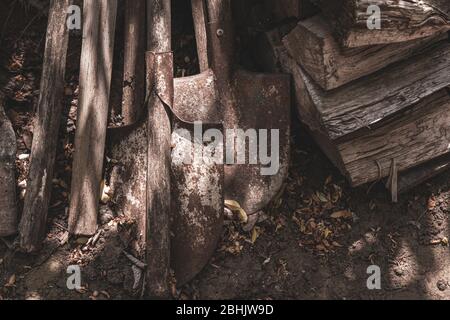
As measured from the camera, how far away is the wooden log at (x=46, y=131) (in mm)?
3004

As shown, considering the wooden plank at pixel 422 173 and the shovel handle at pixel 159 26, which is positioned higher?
the shovel handle at pixel 159 26

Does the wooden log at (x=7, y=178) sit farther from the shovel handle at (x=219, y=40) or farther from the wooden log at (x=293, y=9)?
the wooden log at (x=293, y=9)

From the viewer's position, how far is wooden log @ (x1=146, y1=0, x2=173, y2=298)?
9.33ft

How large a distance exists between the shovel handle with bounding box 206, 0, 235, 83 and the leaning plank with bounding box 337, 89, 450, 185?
0.85 meters

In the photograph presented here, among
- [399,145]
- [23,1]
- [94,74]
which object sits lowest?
[399,145]

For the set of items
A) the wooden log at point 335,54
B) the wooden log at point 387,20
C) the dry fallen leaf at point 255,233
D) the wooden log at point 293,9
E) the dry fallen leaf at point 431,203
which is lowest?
the dry fallen leaf at point 255,233

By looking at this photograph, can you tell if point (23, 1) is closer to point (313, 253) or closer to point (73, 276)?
point (73, 276)

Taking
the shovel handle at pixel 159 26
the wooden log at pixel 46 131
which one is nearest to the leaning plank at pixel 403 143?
the shovel handle at pixel 159 26

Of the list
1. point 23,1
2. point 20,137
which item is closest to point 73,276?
point 20,137

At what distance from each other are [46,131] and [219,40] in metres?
1.16

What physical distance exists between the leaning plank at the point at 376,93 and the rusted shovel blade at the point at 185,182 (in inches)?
23.7

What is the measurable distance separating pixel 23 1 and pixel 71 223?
4.76 feet

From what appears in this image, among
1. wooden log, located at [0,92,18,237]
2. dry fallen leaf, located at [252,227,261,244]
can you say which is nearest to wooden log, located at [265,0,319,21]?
dry fallen leaf, located at [252,227,261,244]

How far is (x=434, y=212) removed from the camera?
10.7 feet
